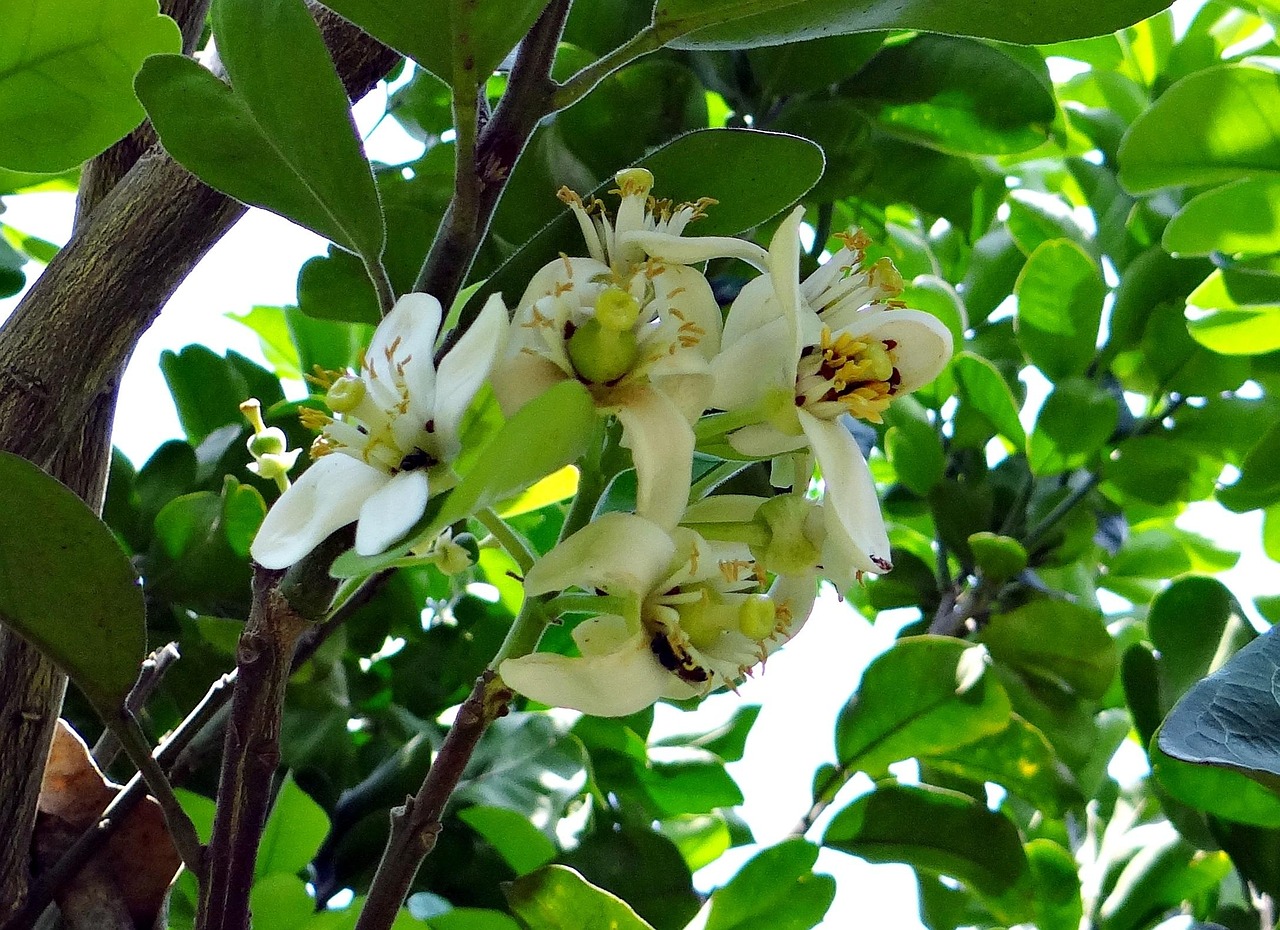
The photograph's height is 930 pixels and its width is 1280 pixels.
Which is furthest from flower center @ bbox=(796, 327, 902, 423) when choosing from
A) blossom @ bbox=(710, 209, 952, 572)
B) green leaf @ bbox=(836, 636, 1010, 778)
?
green leaf @ bbox=(836, 636, 1010, 778)

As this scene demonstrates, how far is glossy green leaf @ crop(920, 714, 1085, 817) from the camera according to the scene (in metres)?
0.80

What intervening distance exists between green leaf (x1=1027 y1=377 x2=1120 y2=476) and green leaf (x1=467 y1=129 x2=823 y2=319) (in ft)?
2.01

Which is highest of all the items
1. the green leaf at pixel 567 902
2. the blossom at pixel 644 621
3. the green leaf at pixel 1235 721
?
the blossom at pixel 644 621

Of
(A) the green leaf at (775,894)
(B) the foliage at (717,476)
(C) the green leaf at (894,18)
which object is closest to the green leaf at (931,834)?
(B) the foliage at (717,476)

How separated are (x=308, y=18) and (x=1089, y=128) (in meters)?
0.90

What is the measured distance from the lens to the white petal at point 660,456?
0.34 meters

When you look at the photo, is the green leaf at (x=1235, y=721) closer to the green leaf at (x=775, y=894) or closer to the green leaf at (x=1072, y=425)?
the green leaf at (x=775, y=894)

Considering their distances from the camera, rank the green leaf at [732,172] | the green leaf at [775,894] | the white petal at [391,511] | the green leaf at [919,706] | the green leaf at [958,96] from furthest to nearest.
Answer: the green leaf at [958,96]
the green leaf at [919,706]
the green leaf at [775,894]
the green leaf at [732,172]
the white petal at [391,511]

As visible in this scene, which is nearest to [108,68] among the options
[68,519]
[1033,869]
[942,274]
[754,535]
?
[68,519]

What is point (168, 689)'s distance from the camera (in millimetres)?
804

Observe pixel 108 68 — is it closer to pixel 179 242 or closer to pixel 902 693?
pixel 179 242

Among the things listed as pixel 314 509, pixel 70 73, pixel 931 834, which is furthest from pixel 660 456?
pixel 931 834

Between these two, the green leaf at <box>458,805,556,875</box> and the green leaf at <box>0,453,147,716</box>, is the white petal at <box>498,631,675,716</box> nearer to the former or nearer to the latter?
the green leaf at <box>0,453,147,716</box>

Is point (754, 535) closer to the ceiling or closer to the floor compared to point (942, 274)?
closer to the ceiling
